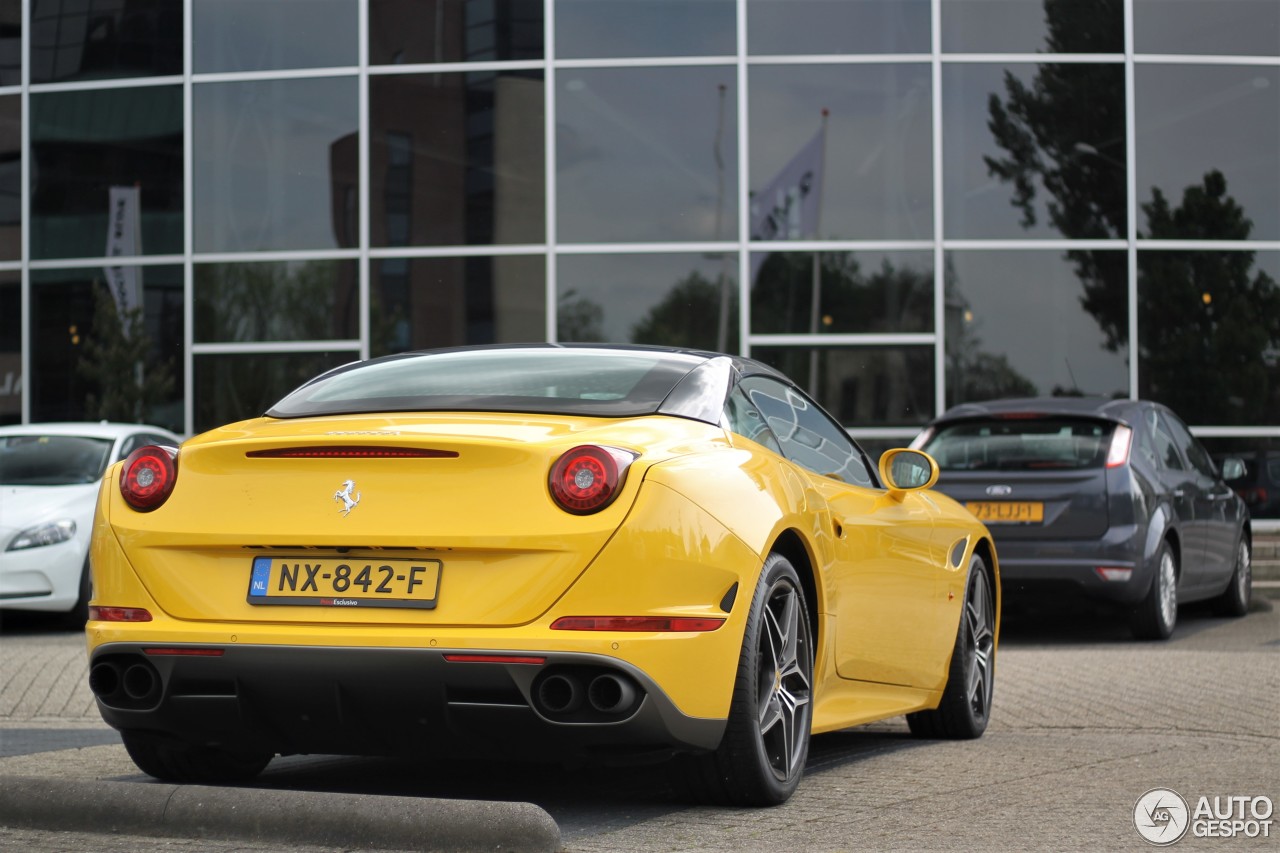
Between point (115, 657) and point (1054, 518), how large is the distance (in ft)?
24.0

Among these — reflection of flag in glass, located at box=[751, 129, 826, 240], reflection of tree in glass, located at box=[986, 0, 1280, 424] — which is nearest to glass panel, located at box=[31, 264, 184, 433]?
reflection of flag in glass, located at box=[751, 129, 826, 240]

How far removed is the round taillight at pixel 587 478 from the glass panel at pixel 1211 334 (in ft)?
45.6

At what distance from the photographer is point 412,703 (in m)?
4.65

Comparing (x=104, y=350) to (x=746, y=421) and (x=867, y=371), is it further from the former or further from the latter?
(x=746, y=421)

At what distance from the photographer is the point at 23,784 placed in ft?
15.7

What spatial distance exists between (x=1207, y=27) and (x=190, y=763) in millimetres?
15359

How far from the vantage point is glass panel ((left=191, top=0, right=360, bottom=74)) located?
18641 mm

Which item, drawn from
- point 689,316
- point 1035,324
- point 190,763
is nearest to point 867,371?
point 1035,324

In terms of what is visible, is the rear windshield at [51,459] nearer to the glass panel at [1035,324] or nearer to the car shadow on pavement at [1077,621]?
the car shadow on pavement at [1077,621]

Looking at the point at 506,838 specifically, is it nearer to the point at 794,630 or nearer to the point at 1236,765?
the point at 794,630

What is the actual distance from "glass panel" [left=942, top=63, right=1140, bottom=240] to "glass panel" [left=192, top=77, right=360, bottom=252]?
19.5 ft

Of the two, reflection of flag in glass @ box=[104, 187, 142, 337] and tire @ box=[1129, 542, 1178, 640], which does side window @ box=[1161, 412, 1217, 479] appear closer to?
tire @ box=[1129, 542, 1178, 640]

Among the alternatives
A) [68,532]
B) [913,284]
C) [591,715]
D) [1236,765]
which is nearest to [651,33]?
[913,284]

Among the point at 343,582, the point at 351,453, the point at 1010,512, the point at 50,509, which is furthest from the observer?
the point at 50,509
